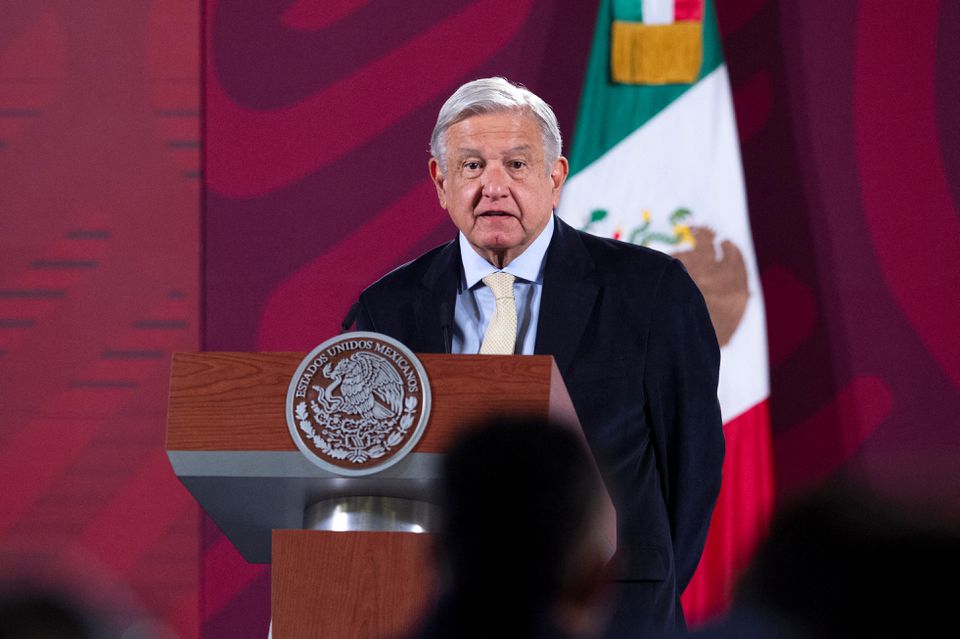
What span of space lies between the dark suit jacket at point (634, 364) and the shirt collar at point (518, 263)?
2 cm

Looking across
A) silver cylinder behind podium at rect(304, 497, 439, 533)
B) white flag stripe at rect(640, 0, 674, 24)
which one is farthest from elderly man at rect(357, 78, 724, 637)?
white flag stripe at rect(640, 0, 674, 24)

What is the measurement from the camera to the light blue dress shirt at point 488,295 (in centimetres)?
243

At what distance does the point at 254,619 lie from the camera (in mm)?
4418

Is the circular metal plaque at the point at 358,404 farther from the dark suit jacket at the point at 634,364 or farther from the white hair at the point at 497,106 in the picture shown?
the white hair at the point at 497,106

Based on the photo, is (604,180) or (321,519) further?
(604,180)

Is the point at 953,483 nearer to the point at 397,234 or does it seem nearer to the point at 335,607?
the point at 335,607

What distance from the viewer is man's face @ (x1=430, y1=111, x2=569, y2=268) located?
2566 mm

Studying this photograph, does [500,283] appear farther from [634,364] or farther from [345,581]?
[345,581]

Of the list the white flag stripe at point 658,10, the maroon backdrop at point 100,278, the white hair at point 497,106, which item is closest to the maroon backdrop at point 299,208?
the maroon backdrop at point 100,278

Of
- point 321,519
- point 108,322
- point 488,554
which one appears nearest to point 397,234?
point 108,322

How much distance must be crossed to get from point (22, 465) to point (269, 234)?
104 centimetres

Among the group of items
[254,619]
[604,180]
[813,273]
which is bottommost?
[254,619]

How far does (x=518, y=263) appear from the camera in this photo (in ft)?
8.38

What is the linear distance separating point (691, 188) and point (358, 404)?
114 inches
